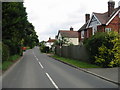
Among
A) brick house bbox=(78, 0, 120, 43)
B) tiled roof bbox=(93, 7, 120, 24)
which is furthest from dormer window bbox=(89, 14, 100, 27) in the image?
tiled roof bbox=(93, 7, 120, 24)

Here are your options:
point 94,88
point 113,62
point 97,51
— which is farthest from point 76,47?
point 94,88

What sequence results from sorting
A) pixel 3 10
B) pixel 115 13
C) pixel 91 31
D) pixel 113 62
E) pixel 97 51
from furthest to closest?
pixel 91 31, pixel 115 13, pixel 3 10, pixel 97 51, pixel 113 62

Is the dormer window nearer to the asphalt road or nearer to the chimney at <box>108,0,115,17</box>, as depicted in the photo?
the chimney at <box>108,0,115,17</box>

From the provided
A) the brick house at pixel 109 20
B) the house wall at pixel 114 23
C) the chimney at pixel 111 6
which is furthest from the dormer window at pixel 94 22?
the chimney at pixel 111 6

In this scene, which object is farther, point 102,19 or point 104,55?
point 102,19

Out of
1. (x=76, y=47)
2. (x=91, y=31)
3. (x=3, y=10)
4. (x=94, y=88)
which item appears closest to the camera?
(x=94, y=88)

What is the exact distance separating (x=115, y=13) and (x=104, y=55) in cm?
1927

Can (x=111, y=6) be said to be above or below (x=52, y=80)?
above

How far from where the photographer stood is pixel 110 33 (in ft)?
59.4

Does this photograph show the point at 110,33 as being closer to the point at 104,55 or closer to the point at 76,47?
the point at 104,55

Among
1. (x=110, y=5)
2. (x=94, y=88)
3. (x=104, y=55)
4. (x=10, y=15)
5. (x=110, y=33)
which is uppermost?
(x=110, y=5)

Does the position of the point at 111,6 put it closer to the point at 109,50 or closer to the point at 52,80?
the point at 109,50

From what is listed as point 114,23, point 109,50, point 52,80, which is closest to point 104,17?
point 114,23

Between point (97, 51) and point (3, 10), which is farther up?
point (3, 10)
